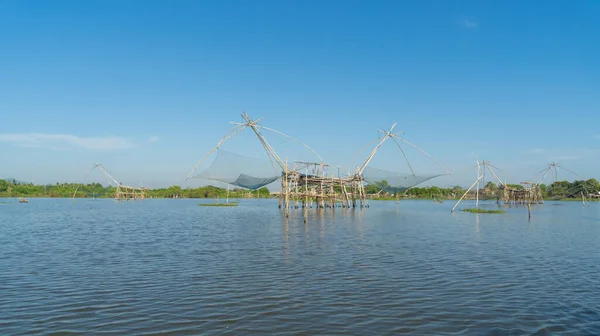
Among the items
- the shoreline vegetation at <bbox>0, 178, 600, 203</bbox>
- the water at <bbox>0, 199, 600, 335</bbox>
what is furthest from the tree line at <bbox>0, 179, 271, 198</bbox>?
the water at <bbox>0, 199, 600, 335</bbox>

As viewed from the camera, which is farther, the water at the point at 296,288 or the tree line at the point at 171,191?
the tree line at the point at 171,191

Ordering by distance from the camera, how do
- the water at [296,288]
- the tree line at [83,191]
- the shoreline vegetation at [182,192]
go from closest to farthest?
the water at [296,288] < the shoreline vegetation at [182,192] < the tree line at [83,191]

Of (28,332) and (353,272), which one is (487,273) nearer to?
(353,272)

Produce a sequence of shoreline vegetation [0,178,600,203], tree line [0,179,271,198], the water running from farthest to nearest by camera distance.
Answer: tree line [0,179,271,198], shoreline vegetation [0,178,600,203], the water

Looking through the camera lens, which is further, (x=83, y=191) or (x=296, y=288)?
(x=83, y=191)

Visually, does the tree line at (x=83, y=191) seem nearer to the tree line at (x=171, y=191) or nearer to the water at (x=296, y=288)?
the tree line at (x=171, y=191)

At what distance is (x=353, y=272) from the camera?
10.4m

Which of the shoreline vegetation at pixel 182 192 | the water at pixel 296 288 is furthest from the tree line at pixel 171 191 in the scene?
the water at pixel 296 288

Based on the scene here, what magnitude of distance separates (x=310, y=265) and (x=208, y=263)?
2.80m

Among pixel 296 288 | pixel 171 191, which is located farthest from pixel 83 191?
pixel 296 288

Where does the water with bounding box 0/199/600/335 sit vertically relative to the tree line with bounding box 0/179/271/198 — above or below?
below

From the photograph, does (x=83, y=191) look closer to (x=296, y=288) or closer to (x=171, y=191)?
(x=171, y=191)

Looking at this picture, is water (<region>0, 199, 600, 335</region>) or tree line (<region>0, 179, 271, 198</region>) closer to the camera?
water (<region>0, 199, 600, 335</region>)

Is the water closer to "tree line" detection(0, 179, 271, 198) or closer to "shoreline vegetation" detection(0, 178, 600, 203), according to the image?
"shoreline vegetation" detection(0, 178, 600, 203)
